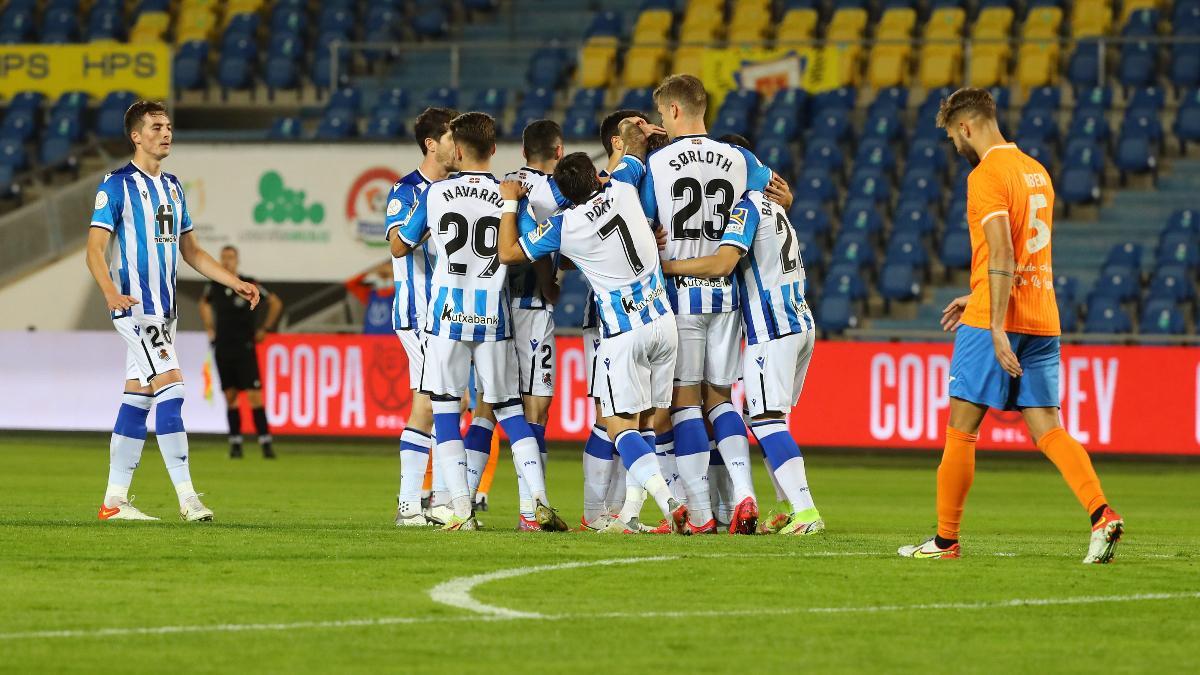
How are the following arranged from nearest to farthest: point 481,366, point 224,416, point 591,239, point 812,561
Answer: point 812,561 < point 591,239 < point 481,366 < point 224,416

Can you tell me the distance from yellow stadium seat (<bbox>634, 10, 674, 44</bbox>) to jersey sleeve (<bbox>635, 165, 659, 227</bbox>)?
18554 mm

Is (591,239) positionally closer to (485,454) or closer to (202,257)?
(485,454)

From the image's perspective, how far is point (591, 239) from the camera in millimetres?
9719

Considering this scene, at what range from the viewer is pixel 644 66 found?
90.5ft

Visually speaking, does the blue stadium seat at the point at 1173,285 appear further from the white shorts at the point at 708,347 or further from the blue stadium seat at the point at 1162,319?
the white shorts at the point at 708,347

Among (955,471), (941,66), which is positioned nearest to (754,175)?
(955,471)

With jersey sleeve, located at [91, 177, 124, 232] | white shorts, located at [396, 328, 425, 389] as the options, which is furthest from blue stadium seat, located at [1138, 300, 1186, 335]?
jersey sleeve, located at [91, 177, 124, 232]

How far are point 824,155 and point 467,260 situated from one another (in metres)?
15.1

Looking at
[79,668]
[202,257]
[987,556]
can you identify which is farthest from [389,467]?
[79,668]

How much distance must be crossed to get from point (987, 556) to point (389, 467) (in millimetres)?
10370

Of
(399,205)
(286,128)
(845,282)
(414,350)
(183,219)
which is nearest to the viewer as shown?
(399,205)

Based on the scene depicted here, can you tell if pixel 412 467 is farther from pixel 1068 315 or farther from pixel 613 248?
pixel 1068 315

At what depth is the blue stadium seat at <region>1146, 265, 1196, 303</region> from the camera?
2172 centimetres

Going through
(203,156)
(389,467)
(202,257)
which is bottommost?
(389,467)
